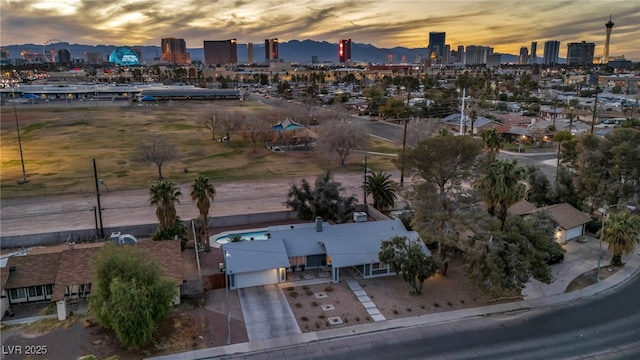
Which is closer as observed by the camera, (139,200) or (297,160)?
(139,200)

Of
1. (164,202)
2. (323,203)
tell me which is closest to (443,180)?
(323,203)

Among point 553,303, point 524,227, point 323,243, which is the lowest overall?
point 553,303

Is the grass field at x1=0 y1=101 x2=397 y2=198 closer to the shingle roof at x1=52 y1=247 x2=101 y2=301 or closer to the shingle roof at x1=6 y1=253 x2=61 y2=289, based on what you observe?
the shingle roof at x1=6 y1=253 x2=61 y2=289

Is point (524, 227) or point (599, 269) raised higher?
point (524, 227)

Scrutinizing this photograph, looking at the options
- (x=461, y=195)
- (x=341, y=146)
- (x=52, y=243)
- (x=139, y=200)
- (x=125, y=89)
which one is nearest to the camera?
(x=461, y=195)

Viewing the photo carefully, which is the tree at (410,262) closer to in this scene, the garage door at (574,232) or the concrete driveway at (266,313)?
the concrete driveway at (266,313)

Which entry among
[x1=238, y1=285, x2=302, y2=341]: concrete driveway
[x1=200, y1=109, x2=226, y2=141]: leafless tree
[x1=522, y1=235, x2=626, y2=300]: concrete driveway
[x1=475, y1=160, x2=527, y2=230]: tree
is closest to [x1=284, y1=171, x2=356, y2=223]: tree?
[x1=238, y1=285, x2=302, y2=341]: concrete driveway

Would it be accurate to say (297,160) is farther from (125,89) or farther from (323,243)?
(125,89)

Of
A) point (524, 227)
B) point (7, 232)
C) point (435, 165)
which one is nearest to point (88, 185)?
point (7, 232)
